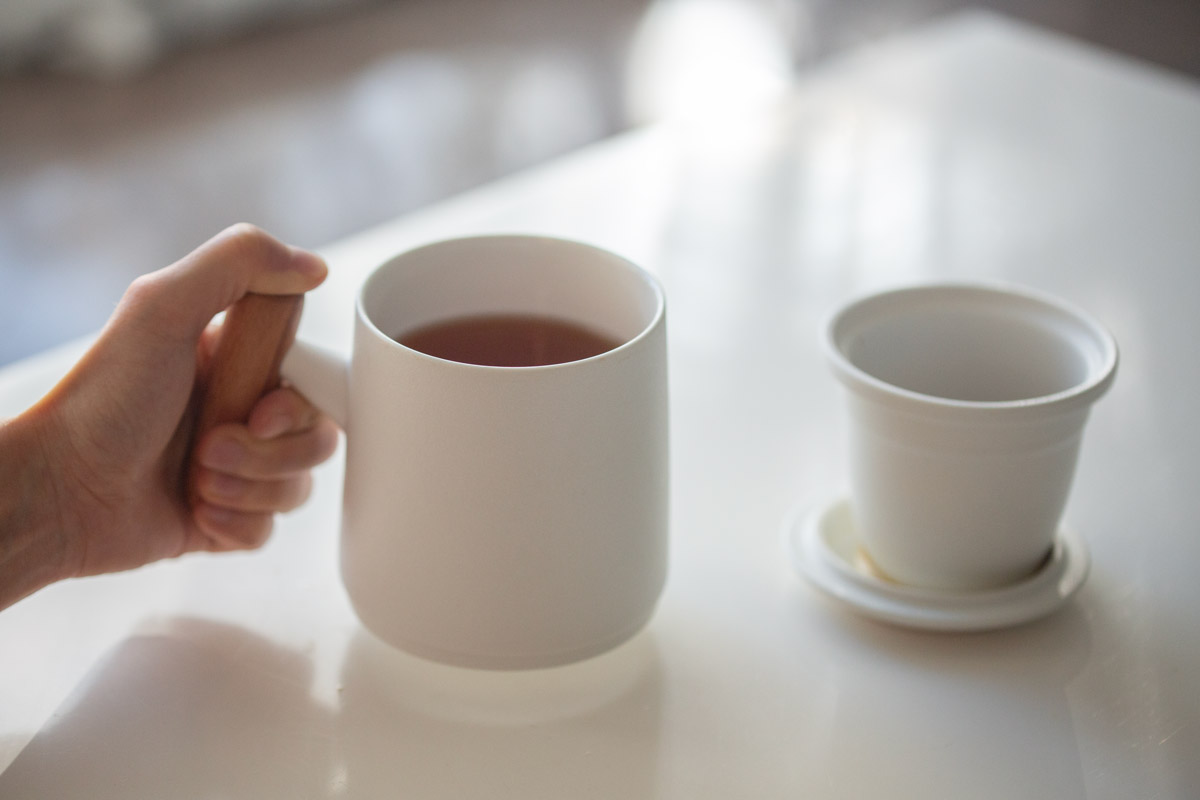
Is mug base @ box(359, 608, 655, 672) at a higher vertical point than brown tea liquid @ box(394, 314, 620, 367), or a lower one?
lower

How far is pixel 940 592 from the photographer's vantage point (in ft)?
1.94

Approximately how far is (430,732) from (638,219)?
1.84 feet

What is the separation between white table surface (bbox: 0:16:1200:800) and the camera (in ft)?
1.68

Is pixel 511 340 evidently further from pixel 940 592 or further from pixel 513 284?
pixel 940 592

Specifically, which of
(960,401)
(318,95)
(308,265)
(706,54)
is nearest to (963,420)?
(960,401)

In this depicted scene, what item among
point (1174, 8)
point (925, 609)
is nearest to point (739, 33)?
point (1174, 8)

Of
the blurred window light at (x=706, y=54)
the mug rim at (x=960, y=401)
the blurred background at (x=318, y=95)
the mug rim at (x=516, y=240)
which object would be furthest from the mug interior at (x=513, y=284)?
the blurred window light at (x=706, y=54)

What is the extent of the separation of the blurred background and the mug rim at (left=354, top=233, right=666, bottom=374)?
5.42 ft

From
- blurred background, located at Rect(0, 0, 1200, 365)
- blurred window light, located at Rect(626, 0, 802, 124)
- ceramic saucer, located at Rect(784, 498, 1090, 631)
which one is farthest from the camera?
blurred window light, located at Rect(626, 0, 802, 124)

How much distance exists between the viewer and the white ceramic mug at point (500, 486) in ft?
1.57

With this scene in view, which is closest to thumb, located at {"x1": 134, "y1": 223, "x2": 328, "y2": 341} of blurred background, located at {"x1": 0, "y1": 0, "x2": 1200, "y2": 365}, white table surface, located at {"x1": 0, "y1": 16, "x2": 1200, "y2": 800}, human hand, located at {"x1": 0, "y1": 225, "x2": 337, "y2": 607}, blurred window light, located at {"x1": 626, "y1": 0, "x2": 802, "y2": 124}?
human hand, located at {"x1": 0, "y1": 225, "x2": 337, "y2": 607}

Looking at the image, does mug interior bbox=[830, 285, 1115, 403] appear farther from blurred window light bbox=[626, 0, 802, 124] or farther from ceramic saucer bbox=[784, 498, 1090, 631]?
blurred window light bbox=[626, 0, 802, 124]

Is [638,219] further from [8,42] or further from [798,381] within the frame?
[8,42]

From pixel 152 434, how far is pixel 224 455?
35 millimetres
